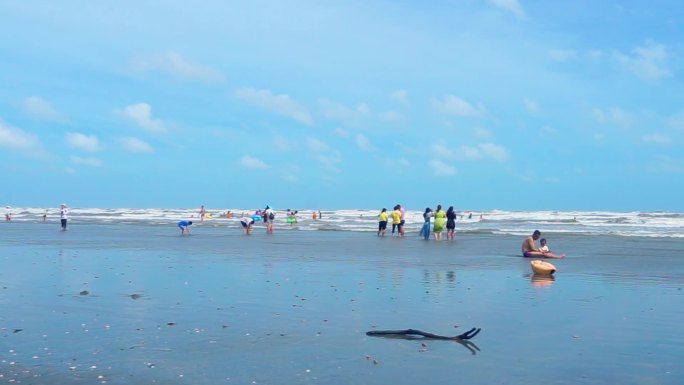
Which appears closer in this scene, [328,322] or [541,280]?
[328,322]

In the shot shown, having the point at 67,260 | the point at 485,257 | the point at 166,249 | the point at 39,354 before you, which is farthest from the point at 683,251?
the point at 39,354

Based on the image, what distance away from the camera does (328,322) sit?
11.4m

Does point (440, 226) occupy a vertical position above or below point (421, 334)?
above

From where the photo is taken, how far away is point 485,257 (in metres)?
25.2

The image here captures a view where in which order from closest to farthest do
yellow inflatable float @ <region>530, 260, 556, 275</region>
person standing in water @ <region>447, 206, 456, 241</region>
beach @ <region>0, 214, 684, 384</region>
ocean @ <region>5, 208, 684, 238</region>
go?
beach @ <region>0, 214, 684, 384</region>, yellow inflatable float @ <region>530, 260, 556, 275</region>, person standing in water @ <region>447, 206, 456, 241</region>, ocean @ <region>5, 208, 684, 238</region>

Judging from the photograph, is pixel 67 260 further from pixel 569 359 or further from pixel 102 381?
pixel 569 359

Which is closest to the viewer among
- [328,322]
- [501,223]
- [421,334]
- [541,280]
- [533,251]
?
[421,334]

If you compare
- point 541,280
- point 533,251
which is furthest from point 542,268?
point 533,251

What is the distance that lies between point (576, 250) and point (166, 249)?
1607 cm

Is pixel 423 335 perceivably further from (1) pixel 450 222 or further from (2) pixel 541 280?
(1) pixel 450 222

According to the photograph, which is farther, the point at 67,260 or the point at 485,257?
the point at 485,257

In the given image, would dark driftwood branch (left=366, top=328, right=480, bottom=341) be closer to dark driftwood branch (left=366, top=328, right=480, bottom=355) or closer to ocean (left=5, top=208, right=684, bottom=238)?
dark driftwood branch (left=366, top=328, right=480, bottom=355)

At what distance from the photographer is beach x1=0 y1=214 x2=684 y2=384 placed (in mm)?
8367

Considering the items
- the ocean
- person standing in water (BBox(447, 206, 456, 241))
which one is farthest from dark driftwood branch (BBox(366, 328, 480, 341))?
the ocean
